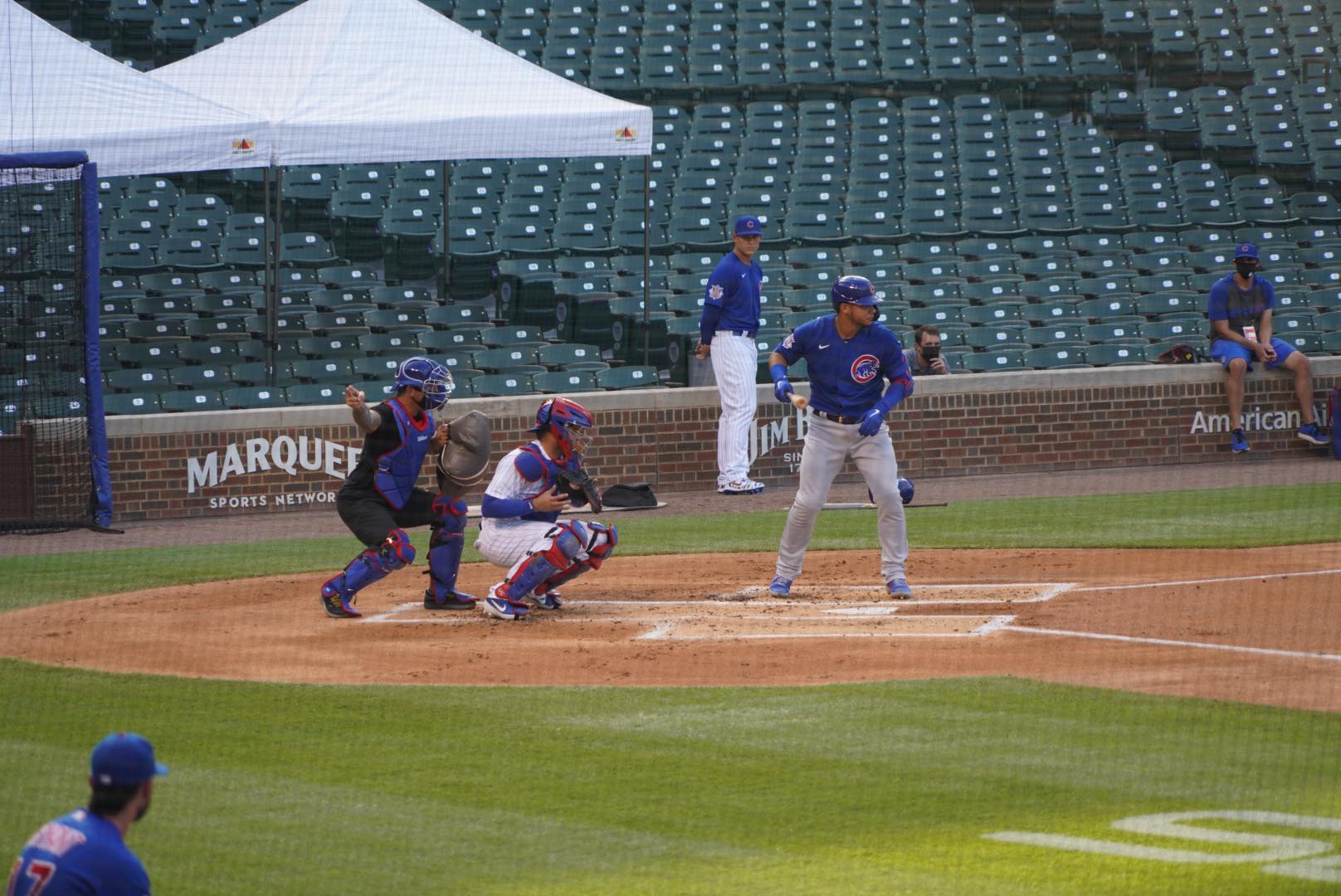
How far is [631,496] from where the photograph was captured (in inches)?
623

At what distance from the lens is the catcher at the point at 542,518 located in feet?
32.4

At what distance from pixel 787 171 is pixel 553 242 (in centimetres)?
389

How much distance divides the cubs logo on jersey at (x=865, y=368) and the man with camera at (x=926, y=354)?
21.3 feet

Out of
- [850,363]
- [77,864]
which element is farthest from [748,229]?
[77,864]

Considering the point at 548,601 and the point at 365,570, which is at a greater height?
the point at 365,570

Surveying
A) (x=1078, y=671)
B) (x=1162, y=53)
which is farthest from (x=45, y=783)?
(x=1162, y=53)

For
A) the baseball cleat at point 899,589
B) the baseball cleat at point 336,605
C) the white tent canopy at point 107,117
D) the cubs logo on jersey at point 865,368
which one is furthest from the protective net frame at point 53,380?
the baseball cleat at point 899,589

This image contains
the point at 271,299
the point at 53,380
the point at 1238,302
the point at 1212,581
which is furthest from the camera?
the point at 1238,302

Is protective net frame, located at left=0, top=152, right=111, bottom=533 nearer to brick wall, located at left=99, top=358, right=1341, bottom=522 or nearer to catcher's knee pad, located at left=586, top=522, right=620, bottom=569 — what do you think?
brick wall, located at left=99, top=358, right=1341, bottom=522

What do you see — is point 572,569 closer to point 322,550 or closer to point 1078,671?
point 1078,671

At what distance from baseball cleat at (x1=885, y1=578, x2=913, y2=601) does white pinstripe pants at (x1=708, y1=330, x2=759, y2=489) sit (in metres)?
5.16

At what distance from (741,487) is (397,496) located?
252 inches

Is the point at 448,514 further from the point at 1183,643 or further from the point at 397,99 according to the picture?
the point at 397,99

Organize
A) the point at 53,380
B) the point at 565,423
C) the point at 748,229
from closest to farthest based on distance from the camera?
Answer: 1. the point at 565,423
2. the point at 748,229
3. the point at 53,380
